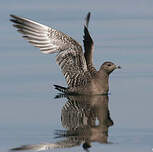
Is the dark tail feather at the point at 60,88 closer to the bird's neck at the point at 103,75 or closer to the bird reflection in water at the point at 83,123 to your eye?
the bird reflection in water at the point at 83,123

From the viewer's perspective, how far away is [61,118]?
479 inches

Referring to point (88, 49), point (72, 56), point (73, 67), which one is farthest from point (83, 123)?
point (73, 67)

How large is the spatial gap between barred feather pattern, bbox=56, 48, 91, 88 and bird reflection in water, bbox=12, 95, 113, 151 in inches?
53.8

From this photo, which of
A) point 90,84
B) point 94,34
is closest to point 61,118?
point 90,84

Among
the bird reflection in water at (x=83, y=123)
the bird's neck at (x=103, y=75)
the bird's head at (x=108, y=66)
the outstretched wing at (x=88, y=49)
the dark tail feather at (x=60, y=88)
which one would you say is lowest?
the bird reflection in water at (x=83, y=123)

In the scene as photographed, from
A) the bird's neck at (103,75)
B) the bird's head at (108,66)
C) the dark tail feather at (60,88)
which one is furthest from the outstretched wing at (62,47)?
the dark tail feather at (60,88)

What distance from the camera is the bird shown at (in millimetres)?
15930

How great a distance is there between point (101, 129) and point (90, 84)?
480 cm

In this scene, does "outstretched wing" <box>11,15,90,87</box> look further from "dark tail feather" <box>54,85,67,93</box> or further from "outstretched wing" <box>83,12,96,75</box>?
"dark tail feather" <box>54,85,67,93</box>

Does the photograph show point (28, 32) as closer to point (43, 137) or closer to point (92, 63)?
point (92, 63)

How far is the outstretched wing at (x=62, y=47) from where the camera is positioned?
16.0 m

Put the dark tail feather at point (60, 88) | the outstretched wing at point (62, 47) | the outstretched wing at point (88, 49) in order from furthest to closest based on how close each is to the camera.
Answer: the outstretched wing at point (62, 47) → the outstretched wing at point (88, 49) → the dark tail feather at point (60, 88)

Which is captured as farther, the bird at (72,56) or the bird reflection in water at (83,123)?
the bird at (72,56)

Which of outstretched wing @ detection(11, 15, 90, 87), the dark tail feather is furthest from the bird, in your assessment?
the dark tail feather
